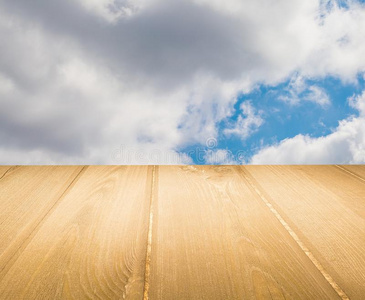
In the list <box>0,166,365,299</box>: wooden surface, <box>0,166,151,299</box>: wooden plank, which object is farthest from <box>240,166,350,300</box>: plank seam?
<box>0,166,151,299</box>: wooden plank

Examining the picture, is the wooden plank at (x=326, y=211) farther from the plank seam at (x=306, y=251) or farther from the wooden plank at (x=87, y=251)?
the wooden plank at (x=87, y=251)

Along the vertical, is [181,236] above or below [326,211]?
below

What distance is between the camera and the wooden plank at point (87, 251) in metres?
0.57

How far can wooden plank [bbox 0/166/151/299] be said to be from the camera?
0.57 metres

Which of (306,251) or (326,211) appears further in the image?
(326,211)

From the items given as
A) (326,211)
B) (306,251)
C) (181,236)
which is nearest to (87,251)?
(181,236)

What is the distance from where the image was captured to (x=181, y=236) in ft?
2.46

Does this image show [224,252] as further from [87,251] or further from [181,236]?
[87,251]

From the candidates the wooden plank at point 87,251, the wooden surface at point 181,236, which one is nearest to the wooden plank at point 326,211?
the wooden surface at point 181,236

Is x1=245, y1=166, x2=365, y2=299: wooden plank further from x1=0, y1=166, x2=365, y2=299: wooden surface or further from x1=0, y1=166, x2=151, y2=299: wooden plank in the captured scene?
x1=0, y1=166, x2=151, y2=299: wooden plank

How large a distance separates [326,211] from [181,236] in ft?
1.41

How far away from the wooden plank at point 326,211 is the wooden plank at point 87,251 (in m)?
0.36

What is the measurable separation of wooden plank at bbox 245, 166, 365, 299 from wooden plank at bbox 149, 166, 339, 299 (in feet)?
0.14

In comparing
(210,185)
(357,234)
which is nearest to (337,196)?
(357,234)
